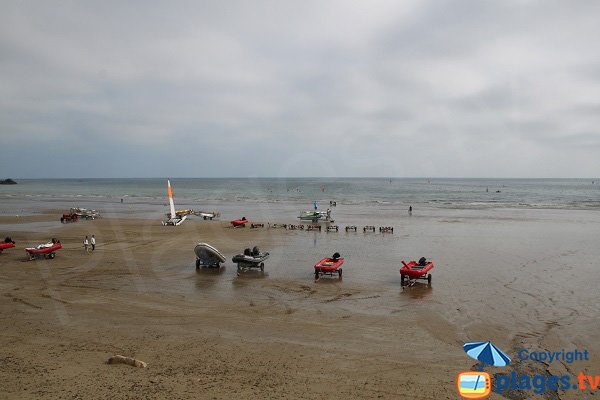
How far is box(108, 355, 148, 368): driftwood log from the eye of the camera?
9.27 meters

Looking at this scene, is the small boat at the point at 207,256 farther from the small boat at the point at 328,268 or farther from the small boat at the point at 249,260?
the small boat at the point at 328,268

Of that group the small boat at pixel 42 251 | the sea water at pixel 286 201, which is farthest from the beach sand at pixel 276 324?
the sea water at pixel 286 201

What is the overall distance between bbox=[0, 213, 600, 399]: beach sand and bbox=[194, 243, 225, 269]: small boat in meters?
0.78

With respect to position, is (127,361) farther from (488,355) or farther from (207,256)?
(207,256)

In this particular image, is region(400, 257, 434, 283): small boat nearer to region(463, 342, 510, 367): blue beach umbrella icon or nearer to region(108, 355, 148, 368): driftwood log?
region(463, 342, 510, 367): blue beach umbrella icon

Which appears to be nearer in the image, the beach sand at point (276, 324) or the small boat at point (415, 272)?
the beach sand at point (276, 324)

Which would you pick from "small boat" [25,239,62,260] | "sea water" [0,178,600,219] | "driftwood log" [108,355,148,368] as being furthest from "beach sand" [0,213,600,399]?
"sea water" [0,178,600,219]

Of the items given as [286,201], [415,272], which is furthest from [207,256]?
[286,201]

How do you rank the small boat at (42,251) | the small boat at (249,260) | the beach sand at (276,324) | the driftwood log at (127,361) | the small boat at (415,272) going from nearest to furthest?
the beach sand at (276,324)
the driftwood log at (127,361)
the small boat at (415,272)
the small boat at (249,260)
the small boat at (42,251)

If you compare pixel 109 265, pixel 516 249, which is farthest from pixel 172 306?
pixel 516 249

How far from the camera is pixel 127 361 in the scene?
9.37m

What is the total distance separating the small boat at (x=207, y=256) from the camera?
65.4 ft

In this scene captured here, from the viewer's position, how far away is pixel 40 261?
21188 mm

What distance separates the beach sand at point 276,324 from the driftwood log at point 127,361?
130 millimetres
